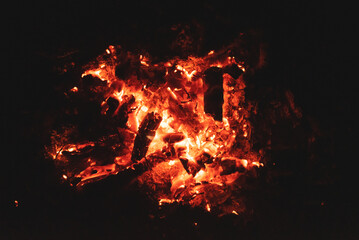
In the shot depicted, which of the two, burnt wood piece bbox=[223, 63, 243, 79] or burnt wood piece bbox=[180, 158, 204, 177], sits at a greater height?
burnt wood piece bbox=[223, 63, 243, 79]

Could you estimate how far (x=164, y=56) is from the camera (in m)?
1.36

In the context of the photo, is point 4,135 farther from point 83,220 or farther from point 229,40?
point 229,40

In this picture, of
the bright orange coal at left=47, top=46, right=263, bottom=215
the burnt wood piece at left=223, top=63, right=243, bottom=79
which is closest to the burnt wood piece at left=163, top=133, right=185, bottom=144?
the bright orange coal at left=47, top=46, right=263, bottom=215

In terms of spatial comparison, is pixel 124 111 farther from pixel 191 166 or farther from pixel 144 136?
pixel 191 166

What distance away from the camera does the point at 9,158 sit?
4.70ft

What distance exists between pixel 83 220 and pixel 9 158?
58 cm

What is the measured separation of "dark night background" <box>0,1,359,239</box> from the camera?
4.31 ft

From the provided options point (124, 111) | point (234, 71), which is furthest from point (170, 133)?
point (234, 71)

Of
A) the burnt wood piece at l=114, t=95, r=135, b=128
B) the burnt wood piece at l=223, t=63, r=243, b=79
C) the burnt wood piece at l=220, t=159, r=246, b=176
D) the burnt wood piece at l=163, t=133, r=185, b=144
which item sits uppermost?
the burnt wood piece at l=223, t=63, r=243, b=79

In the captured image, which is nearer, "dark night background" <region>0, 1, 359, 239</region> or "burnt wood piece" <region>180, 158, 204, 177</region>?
"dark night background" <region>0, 1, 359, 239</region>

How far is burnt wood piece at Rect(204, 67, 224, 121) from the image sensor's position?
1.37m

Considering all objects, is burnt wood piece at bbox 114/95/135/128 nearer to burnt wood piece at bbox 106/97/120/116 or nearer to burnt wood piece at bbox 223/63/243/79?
burnt wood piece at bbox 106/97/120/116

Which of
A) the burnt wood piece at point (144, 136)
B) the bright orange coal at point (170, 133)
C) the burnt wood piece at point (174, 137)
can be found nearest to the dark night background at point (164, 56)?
the bright orange coal at point (170, 133)

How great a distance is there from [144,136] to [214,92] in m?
0.48
